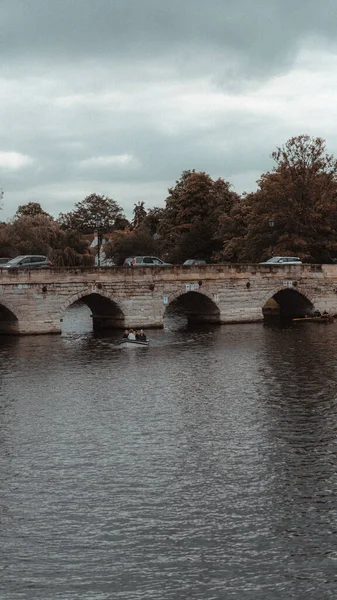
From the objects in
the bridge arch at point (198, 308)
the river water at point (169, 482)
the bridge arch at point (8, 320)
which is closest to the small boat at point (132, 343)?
the bridge arch at point (8, 320)

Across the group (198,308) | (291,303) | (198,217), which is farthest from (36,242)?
(291,303)

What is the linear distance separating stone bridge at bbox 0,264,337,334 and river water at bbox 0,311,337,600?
13.7 metres

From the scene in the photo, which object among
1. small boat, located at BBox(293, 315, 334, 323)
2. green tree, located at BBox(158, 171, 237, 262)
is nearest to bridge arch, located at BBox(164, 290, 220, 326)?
small boat, located at BBox(293, 315, 334, 323)

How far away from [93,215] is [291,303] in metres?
107

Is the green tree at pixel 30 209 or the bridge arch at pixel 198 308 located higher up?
the green tree at pixel 30 209

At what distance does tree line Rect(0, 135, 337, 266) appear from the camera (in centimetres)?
8238

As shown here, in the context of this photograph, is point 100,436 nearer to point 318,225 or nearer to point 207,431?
point 207,431

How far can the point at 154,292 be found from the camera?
63.7 meters

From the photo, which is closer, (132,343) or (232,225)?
(132,343)

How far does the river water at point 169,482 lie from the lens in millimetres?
19234

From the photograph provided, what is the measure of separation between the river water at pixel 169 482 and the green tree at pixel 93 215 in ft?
435

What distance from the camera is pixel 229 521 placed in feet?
72.7

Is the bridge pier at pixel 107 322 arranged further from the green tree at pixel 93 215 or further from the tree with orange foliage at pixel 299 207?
the green tree at pixel 93 215

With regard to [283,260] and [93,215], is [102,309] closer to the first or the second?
[283,260]
